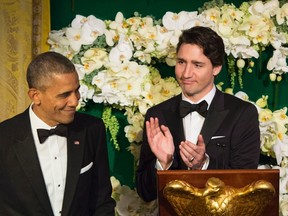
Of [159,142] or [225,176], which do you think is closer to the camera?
[225,176]

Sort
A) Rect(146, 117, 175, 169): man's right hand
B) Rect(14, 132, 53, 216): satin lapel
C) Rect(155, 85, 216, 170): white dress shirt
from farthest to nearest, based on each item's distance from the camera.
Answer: Rect(155, 85, 216, 170): white dress shirt
Rect(146, 117, 175, 169): man's right hand
Rect(14, 132, 53, 216): satin lapel

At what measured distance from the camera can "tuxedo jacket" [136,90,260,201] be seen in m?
2.91

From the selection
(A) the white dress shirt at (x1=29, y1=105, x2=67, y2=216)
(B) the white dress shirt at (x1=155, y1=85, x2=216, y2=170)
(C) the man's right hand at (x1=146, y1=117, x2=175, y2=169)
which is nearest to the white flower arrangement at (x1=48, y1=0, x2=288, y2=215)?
(B) the white dress shirt at (x1=155, y1=85, x2=216, y2=170)

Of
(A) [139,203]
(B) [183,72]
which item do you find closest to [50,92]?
(B) [183,72]

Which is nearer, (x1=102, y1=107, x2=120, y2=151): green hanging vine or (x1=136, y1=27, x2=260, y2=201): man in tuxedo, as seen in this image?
(x1=136, y1=27, x2=260, y2=201): man in tuxedo

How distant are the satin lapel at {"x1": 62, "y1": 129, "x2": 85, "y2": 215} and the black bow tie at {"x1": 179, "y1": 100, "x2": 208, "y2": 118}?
59 cm

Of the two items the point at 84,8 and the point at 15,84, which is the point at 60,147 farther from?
the point at 84,8

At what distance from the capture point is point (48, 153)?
8.48 feet

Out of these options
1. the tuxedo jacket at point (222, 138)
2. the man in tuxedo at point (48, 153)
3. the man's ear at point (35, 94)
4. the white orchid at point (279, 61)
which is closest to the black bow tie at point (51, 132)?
the man in tuxedo at point (48, 153)

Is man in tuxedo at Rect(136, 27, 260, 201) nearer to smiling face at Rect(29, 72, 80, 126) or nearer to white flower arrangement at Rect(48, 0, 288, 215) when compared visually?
smiling face at Rect(29, 72, 80, 126)

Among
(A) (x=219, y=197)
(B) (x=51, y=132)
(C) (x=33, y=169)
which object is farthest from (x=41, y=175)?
(A) (x=219, y=197)

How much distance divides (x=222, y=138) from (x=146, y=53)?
104 cm

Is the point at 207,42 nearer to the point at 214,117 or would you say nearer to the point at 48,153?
the point at 214,117

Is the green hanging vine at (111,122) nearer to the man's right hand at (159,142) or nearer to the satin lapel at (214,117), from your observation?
the satin lapel at (214,117)
